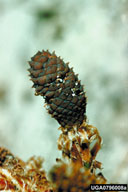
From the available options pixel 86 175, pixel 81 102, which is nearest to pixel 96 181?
pixel 86 175

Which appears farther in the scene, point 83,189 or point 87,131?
point 87,131

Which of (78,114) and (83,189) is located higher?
(78,114)

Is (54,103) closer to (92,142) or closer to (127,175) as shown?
(92,142)

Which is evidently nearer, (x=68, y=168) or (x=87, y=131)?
(x=68, y=168)

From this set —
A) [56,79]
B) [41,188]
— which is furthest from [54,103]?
[41,188]

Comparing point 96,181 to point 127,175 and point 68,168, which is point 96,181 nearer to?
point 68,168

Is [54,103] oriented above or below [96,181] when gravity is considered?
above
